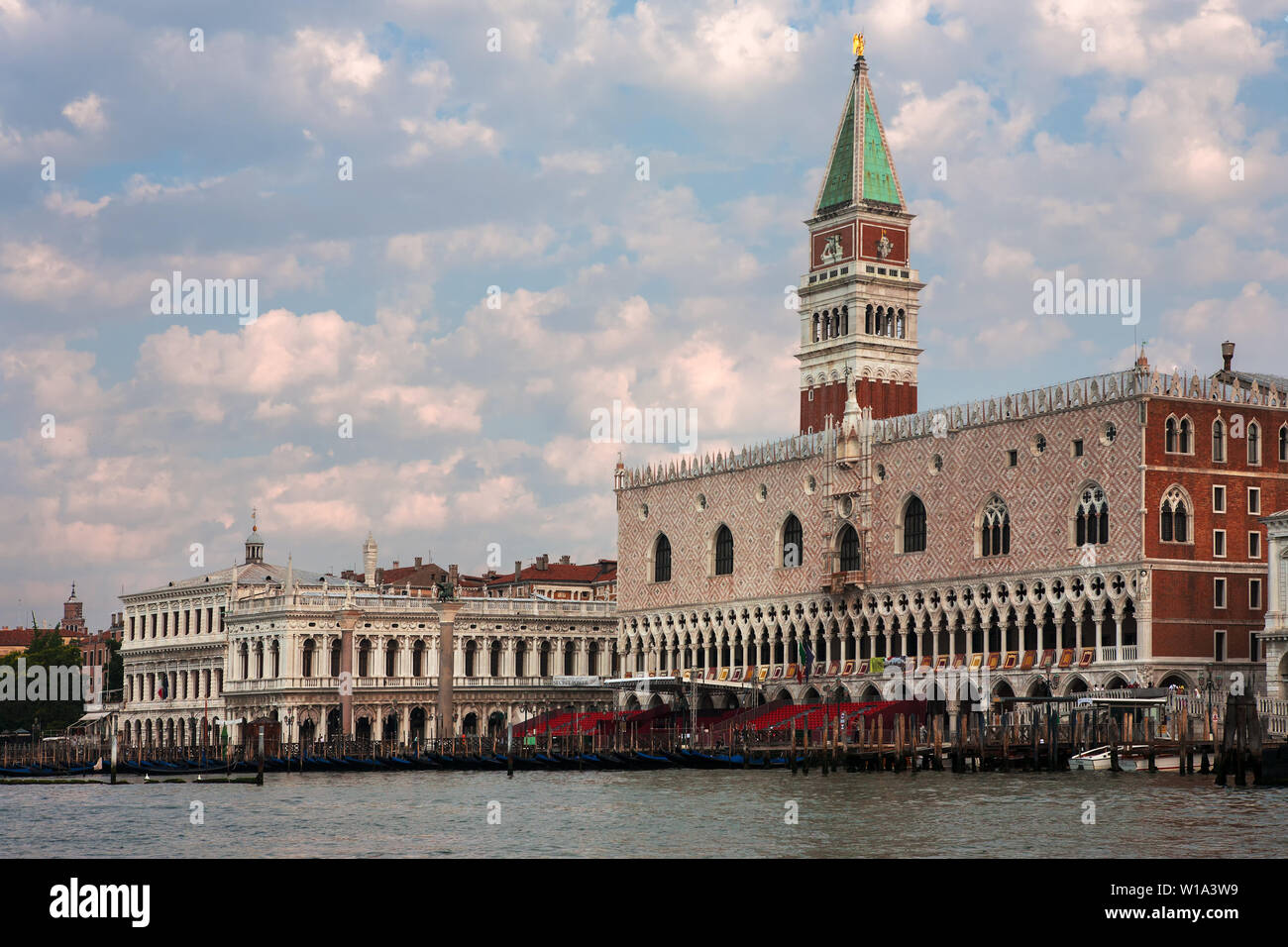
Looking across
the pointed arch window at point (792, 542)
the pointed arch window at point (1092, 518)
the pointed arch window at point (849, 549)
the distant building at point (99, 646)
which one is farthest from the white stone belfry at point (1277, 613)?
the distant building at point (99, 646)

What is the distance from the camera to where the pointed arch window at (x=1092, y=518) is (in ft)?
208

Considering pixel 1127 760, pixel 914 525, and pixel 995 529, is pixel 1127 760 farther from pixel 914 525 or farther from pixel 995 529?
pixel 914 525

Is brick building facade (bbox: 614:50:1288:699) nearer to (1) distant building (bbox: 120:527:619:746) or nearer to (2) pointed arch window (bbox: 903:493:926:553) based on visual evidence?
(2) pointed arch window (bbox: 903:493:926:553)

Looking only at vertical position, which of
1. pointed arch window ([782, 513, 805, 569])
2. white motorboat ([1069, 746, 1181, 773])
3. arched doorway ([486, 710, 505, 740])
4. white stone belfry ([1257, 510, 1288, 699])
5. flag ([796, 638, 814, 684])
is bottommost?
arched doorway ([486, 710, 505, 740])

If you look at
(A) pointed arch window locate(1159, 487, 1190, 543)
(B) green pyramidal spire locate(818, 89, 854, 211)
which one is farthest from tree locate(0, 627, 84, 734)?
(A) pointed arch window locate(1159, 487, 1190, 543)

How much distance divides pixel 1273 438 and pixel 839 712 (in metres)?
18.3

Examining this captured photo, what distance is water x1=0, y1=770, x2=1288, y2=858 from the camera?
32.8 metres

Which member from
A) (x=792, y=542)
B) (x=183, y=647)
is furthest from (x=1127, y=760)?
(x=183, y=647)

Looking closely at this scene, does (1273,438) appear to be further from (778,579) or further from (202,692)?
(202,692)

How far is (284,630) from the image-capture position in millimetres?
88688

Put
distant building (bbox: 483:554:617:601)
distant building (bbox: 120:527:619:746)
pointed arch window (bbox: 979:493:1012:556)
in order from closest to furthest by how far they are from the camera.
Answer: pointed arch window (bbox: 979:493:1012:556) → distant building (bbox: 120:527:619:746) → distant building (bbox: 483:554:617:601)

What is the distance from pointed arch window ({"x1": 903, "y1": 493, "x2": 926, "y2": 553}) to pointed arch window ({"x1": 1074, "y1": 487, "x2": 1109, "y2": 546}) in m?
8.74

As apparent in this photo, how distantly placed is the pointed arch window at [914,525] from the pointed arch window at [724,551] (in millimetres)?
12265
